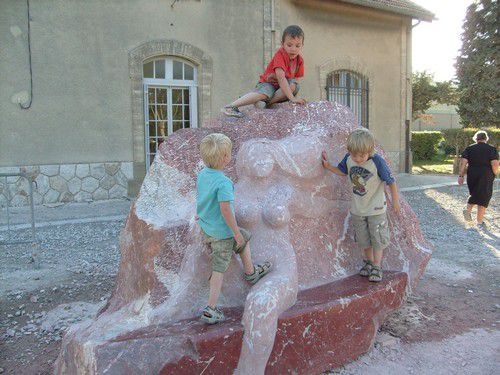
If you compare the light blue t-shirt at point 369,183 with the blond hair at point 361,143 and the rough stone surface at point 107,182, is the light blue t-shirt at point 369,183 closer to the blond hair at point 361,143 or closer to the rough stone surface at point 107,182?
the blond hair at point 361,143

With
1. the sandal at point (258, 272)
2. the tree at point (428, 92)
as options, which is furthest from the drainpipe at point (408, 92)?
the sandal at point (258, 272)

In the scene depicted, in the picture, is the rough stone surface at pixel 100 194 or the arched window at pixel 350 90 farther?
the arched window at pixel 350 90

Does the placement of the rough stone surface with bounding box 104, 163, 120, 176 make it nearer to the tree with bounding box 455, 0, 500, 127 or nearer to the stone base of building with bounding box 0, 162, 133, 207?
the stone base of building with bounding box 0, 162, 133, 207

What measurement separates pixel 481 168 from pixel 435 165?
11.9 m

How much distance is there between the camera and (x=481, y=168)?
6.99 metres

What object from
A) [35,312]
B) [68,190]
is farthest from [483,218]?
[68,190]

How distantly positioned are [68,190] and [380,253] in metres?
7.30

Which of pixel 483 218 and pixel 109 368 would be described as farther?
pixel 483 218

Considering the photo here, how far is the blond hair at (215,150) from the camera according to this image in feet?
8.41

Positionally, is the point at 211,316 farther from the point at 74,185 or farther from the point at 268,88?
the point at 74,185

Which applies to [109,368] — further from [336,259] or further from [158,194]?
[336,259]

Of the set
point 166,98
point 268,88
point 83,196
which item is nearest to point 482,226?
point 268,88

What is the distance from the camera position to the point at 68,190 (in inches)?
360

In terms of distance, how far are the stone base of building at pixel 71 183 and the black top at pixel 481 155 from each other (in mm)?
6136
